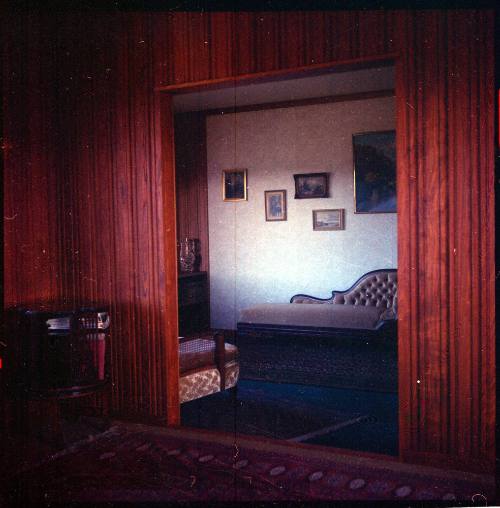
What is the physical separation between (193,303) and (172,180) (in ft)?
13.8

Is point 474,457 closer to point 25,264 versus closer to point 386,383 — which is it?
point 386,383

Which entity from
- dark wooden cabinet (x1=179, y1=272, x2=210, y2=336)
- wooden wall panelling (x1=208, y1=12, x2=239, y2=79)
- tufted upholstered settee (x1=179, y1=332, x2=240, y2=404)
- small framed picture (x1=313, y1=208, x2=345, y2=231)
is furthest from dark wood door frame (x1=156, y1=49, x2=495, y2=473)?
dark wooden cabinet (x1=179, y1=272, x2=210, y2=336)

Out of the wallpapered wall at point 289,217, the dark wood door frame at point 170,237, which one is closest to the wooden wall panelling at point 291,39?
the dark wood door frame at point 170,237

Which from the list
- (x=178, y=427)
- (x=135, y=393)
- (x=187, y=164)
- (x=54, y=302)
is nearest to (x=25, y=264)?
(x=54, y=302)

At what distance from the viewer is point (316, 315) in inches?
248

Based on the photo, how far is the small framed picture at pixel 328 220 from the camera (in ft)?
24.0

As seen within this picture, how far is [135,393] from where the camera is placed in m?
3.98

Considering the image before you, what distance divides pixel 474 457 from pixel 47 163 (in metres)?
3.33

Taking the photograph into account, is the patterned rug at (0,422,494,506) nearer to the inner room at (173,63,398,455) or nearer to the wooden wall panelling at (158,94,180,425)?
the wooden wall panelling at (158,94,180,425)

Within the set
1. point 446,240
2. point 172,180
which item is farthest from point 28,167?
point 446,240

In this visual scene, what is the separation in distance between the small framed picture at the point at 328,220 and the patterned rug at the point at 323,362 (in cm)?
Answer: 179

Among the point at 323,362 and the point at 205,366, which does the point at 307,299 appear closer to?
the point at 323,362

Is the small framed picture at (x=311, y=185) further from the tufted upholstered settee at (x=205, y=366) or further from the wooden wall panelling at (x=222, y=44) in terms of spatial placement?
the wooden wall panelling at (x=222, y=44)

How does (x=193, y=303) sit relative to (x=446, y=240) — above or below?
below
